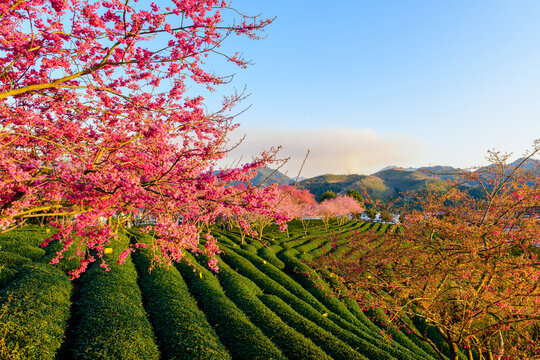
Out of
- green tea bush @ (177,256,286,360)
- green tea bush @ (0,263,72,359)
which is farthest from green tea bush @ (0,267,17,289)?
green tea bush @ (177,256,286,360)

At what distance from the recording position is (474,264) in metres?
7.99

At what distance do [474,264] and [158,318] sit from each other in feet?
38.6

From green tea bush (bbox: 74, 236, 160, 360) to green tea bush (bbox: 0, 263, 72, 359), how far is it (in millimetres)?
658

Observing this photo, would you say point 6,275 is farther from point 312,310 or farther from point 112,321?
point 312,310

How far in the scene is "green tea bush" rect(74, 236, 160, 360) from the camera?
29.2 ft

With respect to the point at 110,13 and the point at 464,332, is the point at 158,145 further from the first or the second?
the point at 464,332

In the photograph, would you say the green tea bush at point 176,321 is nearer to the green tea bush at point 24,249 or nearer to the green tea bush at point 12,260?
the green tea bush at point 12,260

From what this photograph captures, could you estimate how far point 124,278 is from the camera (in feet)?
47.1

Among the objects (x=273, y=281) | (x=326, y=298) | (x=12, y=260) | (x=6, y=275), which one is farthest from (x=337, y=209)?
(x=6, y=275)

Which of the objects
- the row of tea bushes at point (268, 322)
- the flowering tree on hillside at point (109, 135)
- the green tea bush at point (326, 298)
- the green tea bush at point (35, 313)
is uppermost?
the flowering tree on hillside at point (109, 135)

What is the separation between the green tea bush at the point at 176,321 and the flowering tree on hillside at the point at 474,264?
534cm

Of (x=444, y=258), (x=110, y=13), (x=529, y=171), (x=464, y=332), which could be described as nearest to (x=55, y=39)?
(x=110, y=13)

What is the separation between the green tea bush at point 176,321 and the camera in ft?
31.8

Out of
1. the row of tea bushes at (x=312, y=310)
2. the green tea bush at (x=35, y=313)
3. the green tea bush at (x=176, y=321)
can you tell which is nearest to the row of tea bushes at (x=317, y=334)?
the row of tea bushes at (x=312, y=310)
